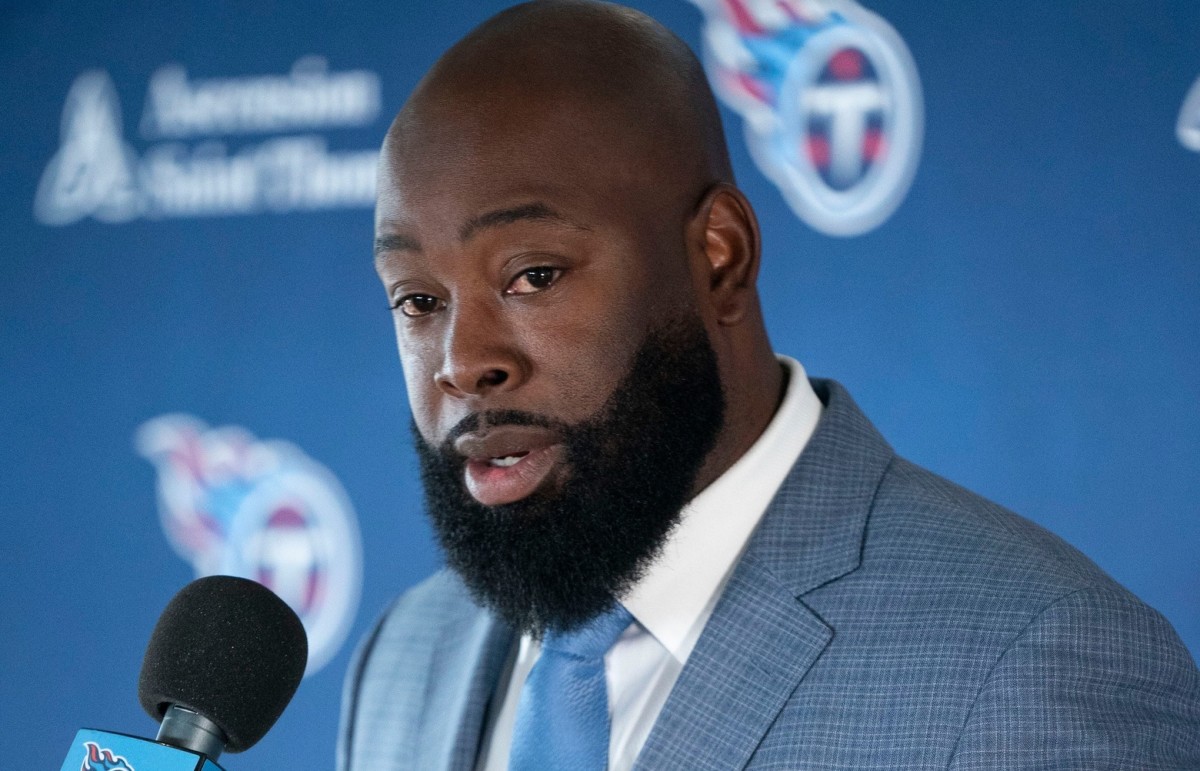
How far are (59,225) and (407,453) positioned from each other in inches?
41.6

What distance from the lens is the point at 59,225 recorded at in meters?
3.40

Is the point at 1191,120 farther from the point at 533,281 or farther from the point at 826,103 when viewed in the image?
the point at 533,281

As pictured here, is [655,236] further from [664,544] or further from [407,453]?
[407,453]

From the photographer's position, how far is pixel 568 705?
1552mm

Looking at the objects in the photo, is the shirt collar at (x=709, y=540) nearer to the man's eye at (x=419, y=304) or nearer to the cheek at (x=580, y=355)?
the cheek at (x=580, y=355)

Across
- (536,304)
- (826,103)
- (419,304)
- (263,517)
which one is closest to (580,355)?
(536,304)

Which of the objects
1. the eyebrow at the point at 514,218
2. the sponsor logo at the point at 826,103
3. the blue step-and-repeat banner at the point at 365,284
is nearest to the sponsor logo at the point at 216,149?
the blue step-and-repeat banner at the point at 365,284

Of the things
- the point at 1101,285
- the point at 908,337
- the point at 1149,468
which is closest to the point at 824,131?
the point at 908,337

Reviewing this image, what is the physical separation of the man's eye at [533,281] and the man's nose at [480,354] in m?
0.04

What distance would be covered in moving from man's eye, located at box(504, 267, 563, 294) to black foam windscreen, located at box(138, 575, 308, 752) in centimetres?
40

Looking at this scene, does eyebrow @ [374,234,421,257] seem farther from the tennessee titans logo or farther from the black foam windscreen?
the tennessee titans logo

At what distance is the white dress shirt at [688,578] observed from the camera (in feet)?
5.05

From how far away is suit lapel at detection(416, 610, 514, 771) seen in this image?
1688mm

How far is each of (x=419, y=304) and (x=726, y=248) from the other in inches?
13.9
